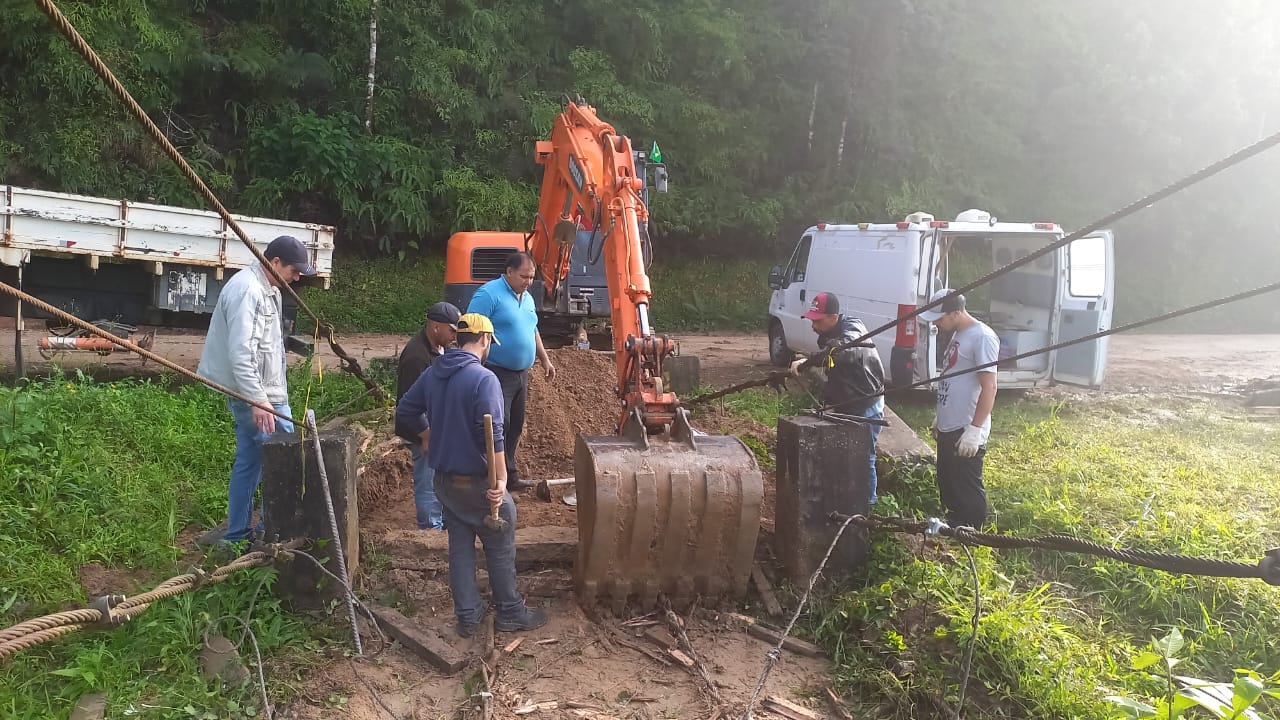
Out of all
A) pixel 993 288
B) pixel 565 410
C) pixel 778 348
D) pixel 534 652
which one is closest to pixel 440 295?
pixel 778 348

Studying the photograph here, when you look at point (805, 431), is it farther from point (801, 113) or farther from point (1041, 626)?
point (801, 113)

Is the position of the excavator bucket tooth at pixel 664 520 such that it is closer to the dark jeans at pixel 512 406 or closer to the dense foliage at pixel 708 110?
the dark jeans at pixel 512 406

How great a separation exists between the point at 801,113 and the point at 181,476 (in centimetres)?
1655

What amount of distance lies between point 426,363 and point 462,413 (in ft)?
4.58

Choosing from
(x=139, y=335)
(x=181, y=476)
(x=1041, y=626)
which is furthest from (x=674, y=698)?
(x=139, y=335)

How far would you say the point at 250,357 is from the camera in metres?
4.56

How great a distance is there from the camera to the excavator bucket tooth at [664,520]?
4.21 meters

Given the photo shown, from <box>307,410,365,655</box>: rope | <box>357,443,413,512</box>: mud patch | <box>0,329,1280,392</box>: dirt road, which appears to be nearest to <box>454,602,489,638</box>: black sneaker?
<box>307,410,365,655</box>: rope

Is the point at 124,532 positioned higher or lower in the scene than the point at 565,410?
lower

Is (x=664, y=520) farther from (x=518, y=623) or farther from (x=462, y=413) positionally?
(x=462, y=413)

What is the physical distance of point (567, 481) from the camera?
6.09 meters

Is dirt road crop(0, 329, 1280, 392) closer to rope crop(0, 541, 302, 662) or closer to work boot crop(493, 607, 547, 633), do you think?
rope crop(0, 541, 302, 662)

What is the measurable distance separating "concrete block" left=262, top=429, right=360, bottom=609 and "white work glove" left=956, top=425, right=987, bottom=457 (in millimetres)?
3438

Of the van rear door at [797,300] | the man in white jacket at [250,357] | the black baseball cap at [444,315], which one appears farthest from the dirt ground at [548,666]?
the van rear door at [797,300]
